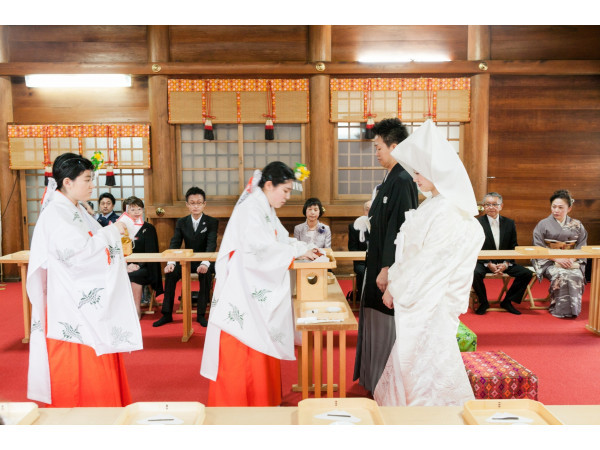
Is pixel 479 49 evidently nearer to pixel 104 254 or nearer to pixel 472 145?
pixel 472 145

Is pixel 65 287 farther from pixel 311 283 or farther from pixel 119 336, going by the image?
pixel 311 283

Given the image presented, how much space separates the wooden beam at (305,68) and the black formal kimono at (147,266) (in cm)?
254

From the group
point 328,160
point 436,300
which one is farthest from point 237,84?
point 436,300

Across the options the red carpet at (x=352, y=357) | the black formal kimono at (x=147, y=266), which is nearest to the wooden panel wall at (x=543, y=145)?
the red carpet at (x=352, y=357)

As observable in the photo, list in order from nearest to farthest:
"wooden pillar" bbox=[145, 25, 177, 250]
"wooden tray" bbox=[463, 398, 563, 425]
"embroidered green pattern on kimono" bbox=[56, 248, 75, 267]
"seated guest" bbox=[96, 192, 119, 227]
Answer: "wooden tray" bbox=[463, 398, 563, 425], "embroidered green pattern on kimono" bbox=[56, 248, 75, 267], "seated guest" bbox=[96, 192, 119, 227], "wooden pillar" bbox=[145, 25, 177, 250]

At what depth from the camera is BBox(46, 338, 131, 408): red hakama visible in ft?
7.59

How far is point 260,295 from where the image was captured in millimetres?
2531

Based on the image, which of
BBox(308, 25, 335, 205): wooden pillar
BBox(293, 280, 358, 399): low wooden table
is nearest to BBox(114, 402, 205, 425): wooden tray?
BBox(293, 280, 358, 399): low wooden table

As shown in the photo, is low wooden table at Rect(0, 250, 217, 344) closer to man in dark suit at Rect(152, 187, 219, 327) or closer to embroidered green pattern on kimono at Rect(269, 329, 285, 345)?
man in dark suit at Rect(152, 187, 219, 327)

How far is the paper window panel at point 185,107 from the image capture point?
660 cm

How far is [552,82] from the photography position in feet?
22.2

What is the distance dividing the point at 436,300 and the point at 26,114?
6.60 meters

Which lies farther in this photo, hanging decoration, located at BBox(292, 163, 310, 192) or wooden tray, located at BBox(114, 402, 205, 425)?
hanging decoration, located at BBox(292, 163, 310, 192)

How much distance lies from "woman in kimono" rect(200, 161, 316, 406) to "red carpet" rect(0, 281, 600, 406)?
1.83 ft
